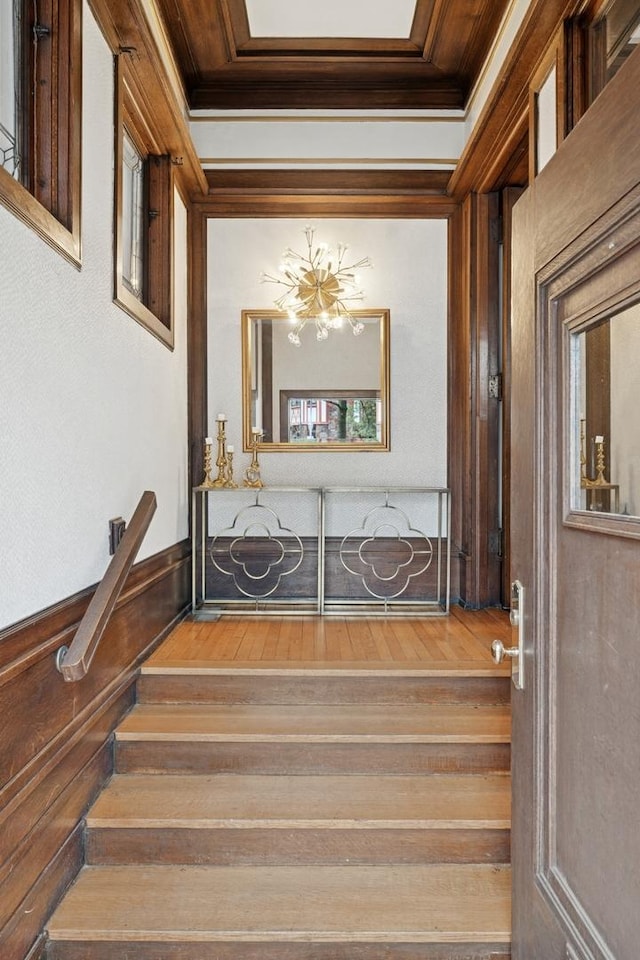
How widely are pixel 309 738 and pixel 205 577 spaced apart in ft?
5.33

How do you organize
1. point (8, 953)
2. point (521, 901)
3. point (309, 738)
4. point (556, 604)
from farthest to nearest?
1. point (309, 738)
2. point (8, 953)
3. point (521, 901)
4. point (556, 604)

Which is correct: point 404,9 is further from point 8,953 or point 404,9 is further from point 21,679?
point 8,953

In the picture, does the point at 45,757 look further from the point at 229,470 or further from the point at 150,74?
the point at 150,74

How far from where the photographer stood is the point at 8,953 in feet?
4.76

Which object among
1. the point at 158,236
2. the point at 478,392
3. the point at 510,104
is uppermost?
the point at 510,104

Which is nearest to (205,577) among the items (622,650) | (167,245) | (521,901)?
(167,245)

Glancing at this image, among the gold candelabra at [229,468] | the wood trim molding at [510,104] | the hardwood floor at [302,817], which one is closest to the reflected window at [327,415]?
the gold candelabra at [229,468]

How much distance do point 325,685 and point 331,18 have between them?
305cm

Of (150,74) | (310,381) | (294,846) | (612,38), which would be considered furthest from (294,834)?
(150,74)

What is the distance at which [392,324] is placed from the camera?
3602mm

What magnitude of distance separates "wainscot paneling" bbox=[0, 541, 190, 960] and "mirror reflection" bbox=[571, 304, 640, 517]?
1.31 metres

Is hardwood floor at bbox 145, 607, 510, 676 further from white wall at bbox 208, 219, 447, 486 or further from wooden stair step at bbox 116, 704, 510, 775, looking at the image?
white wall at bbox 208, 219, 447, 486

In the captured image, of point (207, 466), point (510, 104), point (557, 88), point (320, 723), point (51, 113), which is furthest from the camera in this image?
point (207, 466)

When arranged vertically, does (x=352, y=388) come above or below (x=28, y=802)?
above
